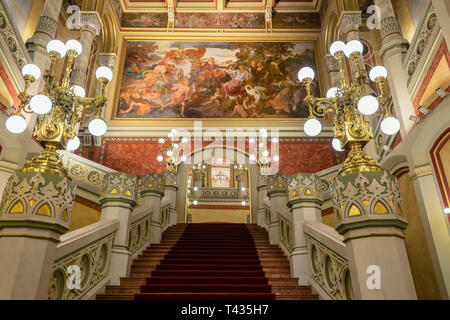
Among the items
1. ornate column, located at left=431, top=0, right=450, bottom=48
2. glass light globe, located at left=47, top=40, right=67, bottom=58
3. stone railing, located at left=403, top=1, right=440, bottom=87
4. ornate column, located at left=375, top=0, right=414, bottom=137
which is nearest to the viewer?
glass light globe, located at left=47, top=40, right=67, bottom=58

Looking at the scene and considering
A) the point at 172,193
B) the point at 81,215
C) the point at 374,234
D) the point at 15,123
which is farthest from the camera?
the point at 172,193

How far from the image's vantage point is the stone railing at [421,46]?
5.16 m

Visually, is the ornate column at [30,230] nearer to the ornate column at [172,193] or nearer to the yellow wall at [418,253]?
the yellow wall at [418,253]

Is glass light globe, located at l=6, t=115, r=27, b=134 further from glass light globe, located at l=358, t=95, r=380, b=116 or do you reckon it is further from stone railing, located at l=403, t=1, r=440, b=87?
stone railing, located at l=403, t=1, r=440, b=87

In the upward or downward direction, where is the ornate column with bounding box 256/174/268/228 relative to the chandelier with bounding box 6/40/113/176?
upward

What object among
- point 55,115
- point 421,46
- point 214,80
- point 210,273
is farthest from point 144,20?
point 210,273

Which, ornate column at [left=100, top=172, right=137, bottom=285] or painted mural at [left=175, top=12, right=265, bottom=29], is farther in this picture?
painted mural at [left=175, top=12, right=265, bottom=29]

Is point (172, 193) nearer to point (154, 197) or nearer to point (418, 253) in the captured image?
point (154, 197)

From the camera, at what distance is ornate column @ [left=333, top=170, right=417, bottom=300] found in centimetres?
203

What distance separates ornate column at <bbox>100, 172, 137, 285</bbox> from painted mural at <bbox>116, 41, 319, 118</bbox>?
8.02 metres

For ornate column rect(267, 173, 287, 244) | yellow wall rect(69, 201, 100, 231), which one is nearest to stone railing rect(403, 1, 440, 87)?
ornate column rect(267, 173, 287, 244)

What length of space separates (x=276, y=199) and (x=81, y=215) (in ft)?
16.9

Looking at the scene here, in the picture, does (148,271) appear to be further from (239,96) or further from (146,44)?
(146,44)

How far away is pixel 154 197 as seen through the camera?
19.9 feet
